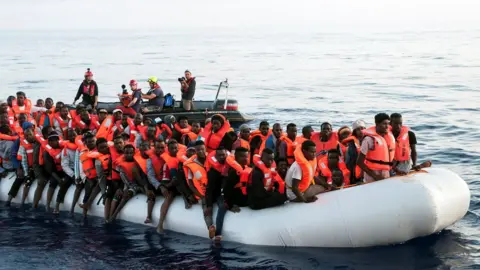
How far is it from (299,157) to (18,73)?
1976 inches

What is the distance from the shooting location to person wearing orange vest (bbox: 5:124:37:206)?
43.9ft

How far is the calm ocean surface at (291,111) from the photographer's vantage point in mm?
10750

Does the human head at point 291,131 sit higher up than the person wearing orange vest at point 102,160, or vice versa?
the human head at point 291,131

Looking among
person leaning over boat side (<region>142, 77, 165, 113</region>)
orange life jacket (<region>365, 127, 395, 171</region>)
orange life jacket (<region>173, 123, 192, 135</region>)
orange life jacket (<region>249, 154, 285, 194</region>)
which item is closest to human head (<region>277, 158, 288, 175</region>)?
orange life jacket (<region>249, 154, 285, 194</region>)

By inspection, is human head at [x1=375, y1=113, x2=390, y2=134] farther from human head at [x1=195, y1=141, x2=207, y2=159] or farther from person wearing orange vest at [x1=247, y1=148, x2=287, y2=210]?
human head at [x1=195, y1=141, x2=207, y2=159]

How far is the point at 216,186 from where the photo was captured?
11.0 m

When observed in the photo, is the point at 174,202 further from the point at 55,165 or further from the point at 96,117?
the point at 96,117

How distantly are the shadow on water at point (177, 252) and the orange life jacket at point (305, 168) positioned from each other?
102cm

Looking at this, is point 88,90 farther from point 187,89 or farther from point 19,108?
point 187,89

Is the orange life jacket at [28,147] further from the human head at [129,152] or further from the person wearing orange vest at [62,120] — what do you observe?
the human head at [129,152]

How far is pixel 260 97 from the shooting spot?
37531 millimetres

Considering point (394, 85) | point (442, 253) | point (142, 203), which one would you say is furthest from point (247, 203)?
point (394, 85)

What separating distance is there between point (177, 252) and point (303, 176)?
8.02 feet

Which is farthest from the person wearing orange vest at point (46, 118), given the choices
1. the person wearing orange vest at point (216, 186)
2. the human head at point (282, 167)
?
the human head at point (282, 167)
